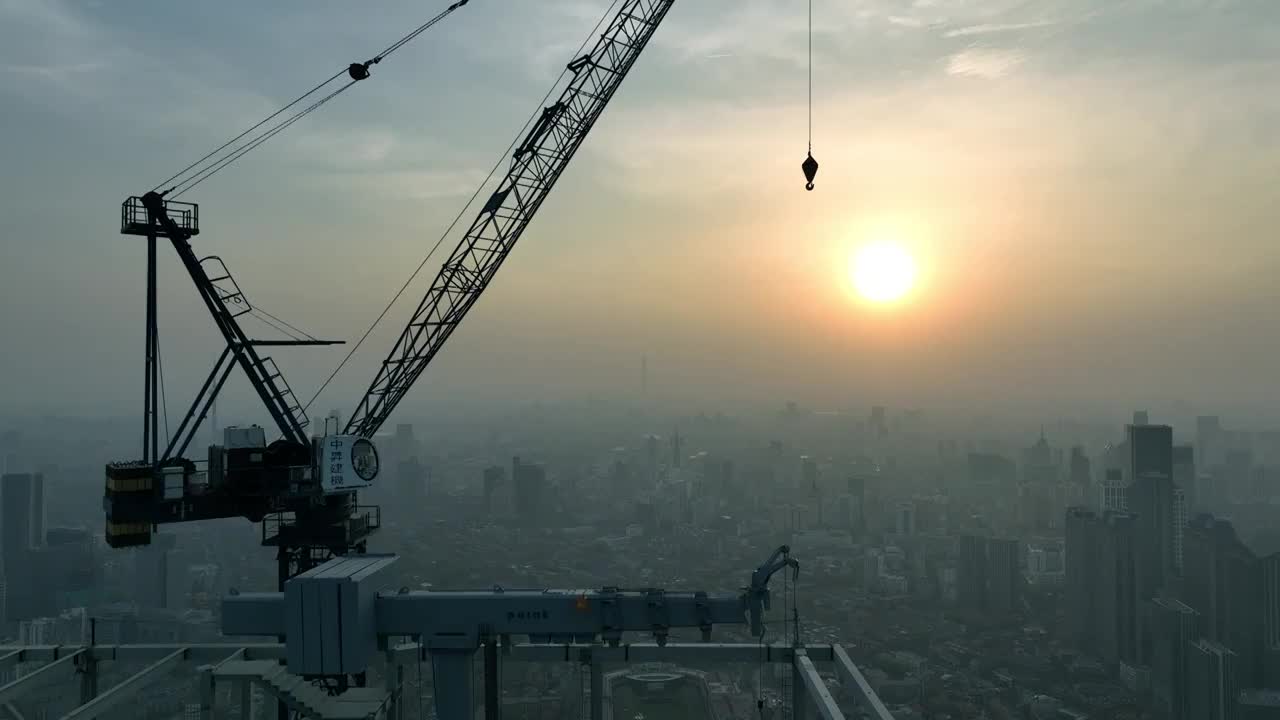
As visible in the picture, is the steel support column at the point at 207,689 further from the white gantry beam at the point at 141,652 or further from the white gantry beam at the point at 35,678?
the white gantry beam at the point at 35,678

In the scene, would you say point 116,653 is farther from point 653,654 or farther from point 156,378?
point 653,654

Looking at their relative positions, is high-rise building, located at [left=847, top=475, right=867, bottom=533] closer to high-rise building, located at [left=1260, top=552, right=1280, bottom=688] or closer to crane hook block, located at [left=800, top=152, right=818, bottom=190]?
high-rise building, located at [left=1260, top=552, right=1280, bottom=688]

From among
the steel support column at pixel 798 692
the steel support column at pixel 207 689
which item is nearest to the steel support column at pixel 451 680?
the steel support column at pixel 207 689

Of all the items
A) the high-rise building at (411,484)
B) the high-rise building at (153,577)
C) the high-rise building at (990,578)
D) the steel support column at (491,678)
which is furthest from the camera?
the high-rise building at (411,484)

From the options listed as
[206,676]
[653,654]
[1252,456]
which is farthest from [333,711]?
[1252,456]

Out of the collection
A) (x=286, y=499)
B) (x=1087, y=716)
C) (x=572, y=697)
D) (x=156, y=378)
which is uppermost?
(x=156, y=378)

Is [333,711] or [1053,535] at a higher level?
[333,711]

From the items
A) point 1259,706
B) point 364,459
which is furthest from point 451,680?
point 1259,706

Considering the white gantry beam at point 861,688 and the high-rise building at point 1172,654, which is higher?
the white gantry beam at point 861,688
